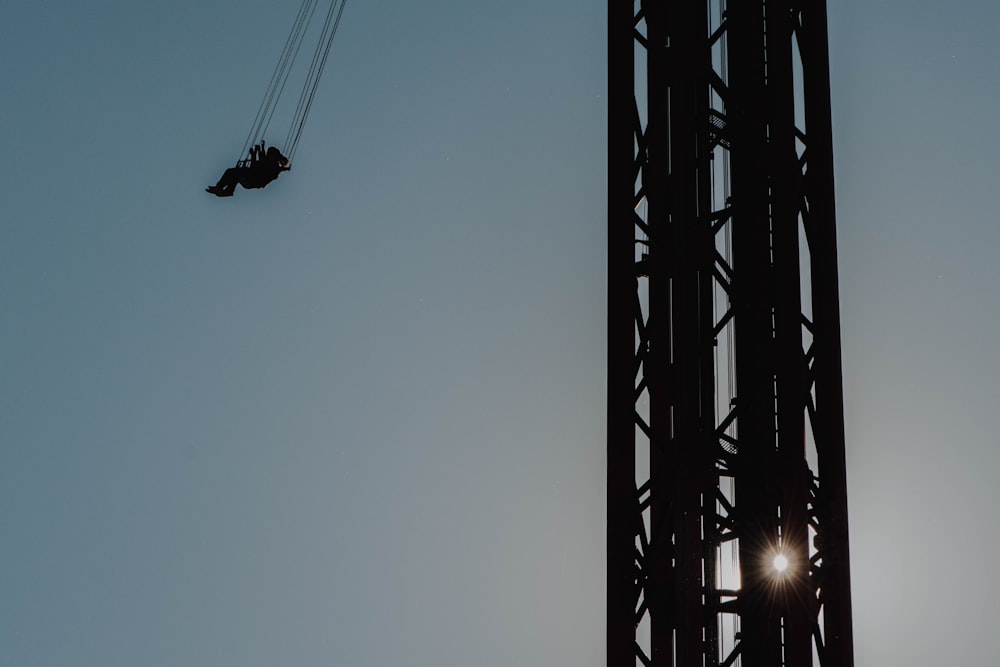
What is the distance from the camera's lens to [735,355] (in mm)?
10555

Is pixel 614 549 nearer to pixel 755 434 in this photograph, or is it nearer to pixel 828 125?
pixel 755 434

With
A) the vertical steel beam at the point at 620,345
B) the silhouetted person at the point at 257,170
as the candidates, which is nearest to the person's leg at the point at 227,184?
the silhouetted person at the point at 257,170

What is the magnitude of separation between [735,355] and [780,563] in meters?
1.63

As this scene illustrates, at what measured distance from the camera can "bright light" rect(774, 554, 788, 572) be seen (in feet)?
32.8

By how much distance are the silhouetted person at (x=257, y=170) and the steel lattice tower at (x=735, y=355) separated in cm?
703

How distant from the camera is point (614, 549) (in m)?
10.4

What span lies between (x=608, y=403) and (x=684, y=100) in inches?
97.1

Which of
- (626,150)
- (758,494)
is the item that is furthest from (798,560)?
(626,150)

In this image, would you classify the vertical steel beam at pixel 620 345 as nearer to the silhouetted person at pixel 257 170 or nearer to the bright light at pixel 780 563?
the bright light at pixel 780 563

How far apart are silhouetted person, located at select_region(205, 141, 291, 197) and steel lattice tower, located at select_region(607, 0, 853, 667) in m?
7.03

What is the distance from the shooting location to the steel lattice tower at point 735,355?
33.1ft

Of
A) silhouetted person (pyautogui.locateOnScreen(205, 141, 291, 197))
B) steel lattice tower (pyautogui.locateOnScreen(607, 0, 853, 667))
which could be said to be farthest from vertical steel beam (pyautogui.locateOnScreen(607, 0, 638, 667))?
silhouetted person (pyautogui.locateOnScreen(205, 141, 291, 197))

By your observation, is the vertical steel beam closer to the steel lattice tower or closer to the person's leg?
the steel lattice tower

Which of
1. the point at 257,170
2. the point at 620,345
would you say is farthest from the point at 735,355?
the point at 257,170
